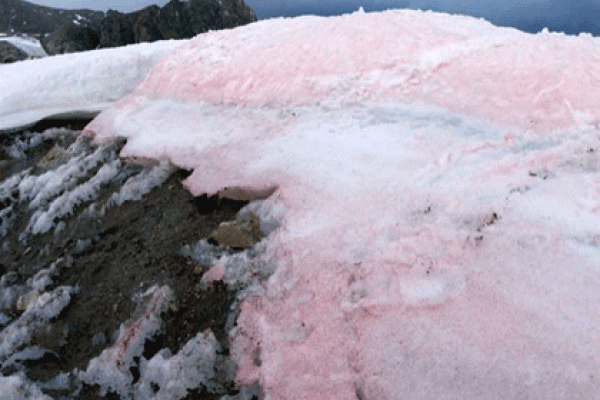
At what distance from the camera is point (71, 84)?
19.1 ft

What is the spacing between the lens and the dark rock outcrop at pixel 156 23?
4631 cm

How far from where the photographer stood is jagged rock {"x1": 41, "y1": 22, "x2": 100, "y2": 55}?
47062 mm

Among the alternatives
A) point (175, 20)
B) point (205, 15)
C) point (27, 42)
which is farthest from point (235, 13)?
point (27, 42)

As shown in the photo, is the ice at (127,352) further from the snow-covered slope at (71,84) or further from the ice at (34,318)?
the snow-covered slope at (71,84)

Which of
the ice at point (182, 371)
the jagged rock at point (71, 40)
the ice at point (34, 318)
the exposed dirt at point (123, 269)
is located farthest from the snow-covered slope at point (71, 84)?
the jagged rock at point (71, 40)

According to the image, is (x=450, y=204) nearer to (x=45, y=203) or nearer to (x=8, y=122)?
(x=45, y=203)

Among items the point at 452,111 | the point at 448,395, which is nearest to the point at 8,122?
the point at 452,111

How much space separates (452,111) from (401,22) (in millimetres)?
1481

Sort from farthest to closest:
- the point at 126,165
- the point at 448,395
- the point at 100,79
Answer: the point at 100,79 < the point at 126,165 < the point at 448,395

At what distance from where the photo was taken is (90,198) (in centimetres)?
353

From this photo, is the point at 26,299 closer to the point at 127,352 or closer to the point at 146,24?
the point at 127,352

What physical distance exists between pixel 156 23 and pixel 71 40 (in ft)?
35.3

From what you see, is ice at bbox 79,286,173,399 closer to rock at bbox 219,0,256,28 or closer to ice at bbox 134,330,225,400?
ice at bbox 134,330,225,400

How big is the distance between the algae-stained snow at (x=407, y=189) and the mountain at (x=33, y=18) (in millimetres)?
78649
